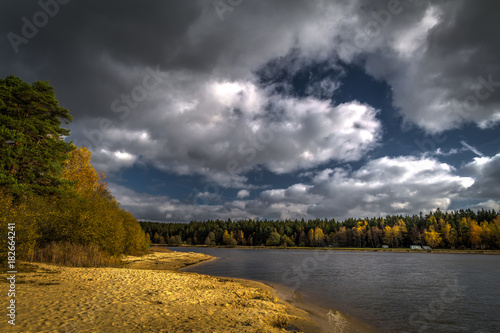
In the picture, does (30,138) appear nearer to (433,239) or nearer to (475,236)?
(433,239)

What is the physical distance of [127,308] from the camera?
45.2 feet

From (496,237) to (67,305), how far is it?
178868 millimetres

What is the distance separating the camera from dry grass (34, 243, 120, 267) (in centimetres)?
2695

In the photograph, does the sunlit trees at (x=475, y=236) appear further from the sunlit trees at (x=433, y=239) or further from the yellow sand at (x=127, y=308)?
the yellow sand at (x=127, y=308)

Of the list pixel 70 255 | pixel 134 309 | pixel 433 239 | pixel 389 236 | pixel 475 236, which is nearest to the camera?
pixel 134 309

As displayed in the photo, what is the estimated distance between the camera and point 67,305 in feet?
43.8

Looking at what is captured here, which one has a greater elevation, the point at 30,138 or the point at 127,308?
the point at 30,138

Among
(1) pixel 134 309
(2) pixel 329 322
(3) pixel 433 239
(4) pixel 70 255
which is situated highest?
(4) pixel 70 255

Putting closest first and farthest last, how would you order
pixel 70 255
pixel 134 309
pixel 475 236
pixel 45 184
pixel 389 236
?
pixel 134 309 < pixel 70 255 < pixel 45 184 < pixel 475 236 < pixel 389 236

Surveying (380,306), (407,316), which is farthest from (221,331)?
(380,306)

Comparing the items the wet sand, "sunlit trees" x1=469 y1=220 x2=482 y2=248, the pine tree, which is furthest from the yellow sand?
"sunlit trees" x1=469 y1=220 x2=482 y2=248

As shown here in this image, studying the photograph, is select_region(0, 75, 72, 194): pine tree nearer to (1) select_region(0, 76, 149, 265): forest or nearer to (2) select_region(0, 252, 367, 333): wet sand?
(1) select_region(0, 76, 149, 265): forest

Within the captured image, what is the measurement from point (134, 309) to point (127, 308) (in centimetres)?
42

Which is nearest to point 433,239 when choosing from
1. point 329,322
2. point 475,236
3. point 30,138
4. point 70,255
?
point 475,236
